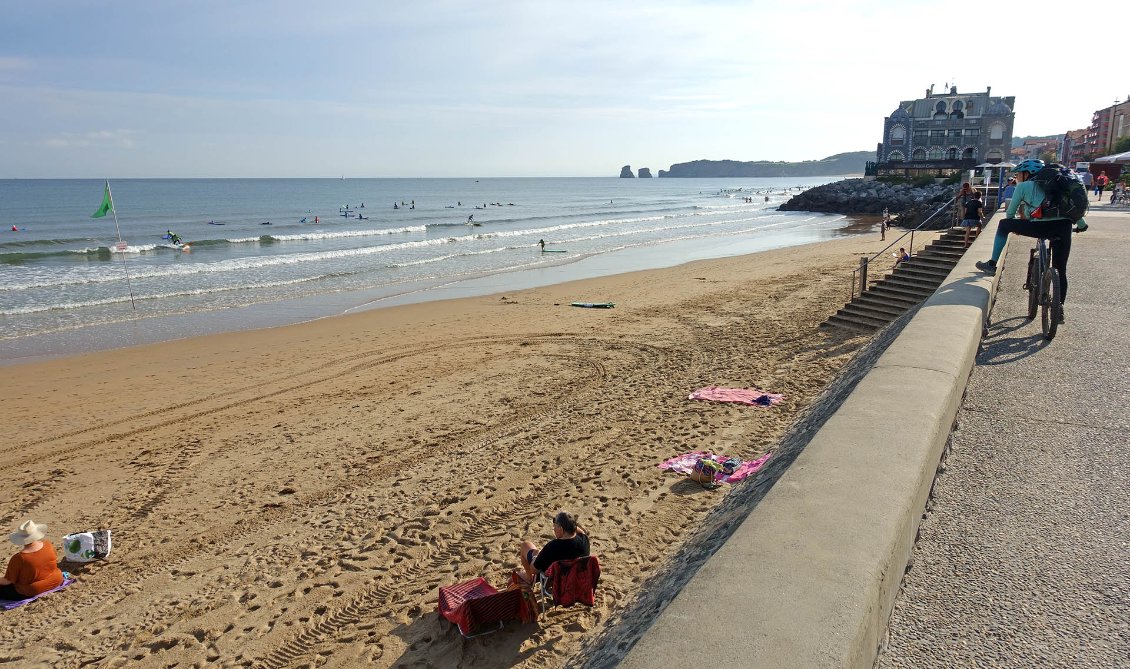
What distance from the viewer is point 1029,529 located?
2.90 m

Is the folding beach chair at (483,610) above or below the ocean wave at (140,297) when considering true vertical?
below

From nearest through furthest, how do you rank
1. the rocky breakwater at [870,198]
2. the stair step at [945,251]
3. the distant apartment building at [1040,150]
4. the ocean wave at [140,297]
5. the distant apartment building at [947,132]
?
the stair step at [945,251] < the ocean wave at [140,297] < the rocky breakwater at [870,198] < the distant apartment building at [947,132] < the distant apartment building at [1040,150]

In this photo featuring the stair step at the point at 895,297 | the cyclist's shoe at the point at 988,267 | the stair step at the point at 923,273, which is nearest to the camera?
the cyclist's shoe at the point at 988,267

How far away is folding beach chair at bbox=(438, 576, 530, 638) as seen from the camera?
482 centimetres

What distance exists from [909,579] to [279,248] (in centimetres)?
4146

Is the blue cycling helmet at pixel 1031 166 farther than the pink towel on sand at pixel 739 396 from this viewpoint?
No

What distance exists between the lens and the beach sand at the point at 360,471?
5.32 m

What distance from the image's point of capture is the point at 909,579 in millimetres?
2629

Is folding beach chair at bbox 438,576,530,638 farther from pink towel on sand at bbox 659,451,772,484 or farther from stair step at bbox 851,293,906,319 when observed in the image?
stair step at bbox 851,293,906,319

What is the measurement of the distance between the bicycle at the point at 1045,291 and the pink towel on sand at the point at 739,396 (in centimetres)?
358

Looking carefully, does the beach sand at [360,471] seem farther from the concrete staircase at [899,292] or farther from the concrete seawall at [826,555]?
the concrete seawall at [826,555]

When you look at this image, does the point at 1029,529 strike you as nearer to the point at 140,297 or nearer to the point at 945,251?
the point at 945,251

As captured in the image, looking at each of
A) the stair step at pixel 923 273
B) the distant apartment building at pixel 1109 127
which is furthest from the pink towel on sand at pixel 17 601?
the distant apartment building at pixel 1109 127

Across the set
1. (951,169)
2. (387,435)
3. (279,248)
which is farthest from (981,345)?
(951,169)
